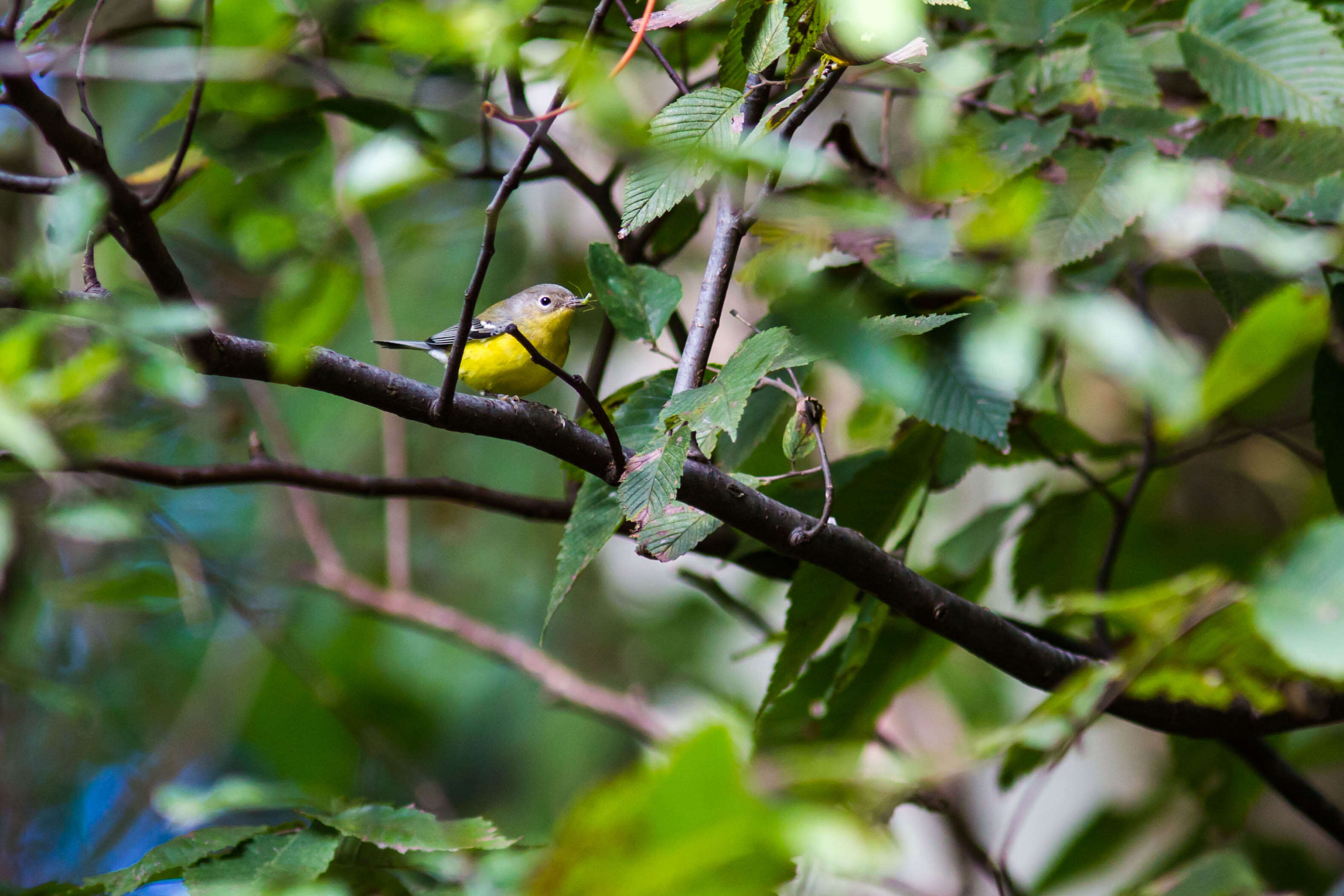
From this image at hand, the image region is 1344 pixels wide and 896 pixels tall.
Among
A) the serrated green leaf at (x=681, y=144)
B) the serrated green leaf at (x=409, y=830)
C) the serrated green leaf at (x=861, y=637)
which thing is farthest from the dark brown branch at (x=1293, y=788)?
the serrated green leaf at (x=681, y=144)

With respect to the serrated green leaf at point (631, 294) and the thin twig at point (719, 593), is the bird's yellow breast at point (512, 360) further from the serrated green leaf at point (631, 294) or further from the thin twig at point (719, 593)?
the serrated green leaf at point (631, 294)

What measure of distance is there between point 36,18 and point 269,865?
3.95 ft

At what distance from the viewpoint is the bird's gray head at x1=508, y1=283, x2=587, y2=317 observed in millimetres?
3353

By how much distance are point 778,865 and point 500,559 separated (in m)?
4.92

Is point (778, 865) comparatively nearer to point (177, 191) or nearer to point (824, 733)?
point (824, 733)

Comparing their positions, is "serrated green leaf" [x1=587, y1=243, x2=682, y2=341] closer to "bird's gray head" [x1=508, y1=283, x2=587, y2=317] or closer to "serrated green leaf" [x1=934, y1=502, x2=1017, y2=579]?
"serrated green leaf" [x1=934, y1=502, x2=1017, y2=579]

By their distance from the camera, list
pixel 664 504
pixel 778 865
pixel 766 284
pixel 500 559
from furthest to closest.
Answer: pixel 500 559 → pixel 766 284 → pixel 664 504 → pixel 778 865

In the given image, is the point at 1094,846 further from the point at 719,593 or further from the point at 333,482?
the point at 333,482

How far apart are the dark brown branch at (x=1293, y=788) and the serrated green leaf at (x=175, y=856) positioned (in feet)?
5.59

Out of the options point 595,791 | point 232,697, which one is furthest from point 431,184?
point 232,697

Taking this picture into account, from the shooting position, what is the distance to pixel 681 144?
1174mm

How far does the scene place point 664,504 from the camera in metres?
1.23

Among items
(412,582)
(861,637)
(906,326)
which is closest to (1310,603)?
(906,326)

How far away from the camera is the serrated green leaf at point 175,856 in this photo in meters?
1.33
